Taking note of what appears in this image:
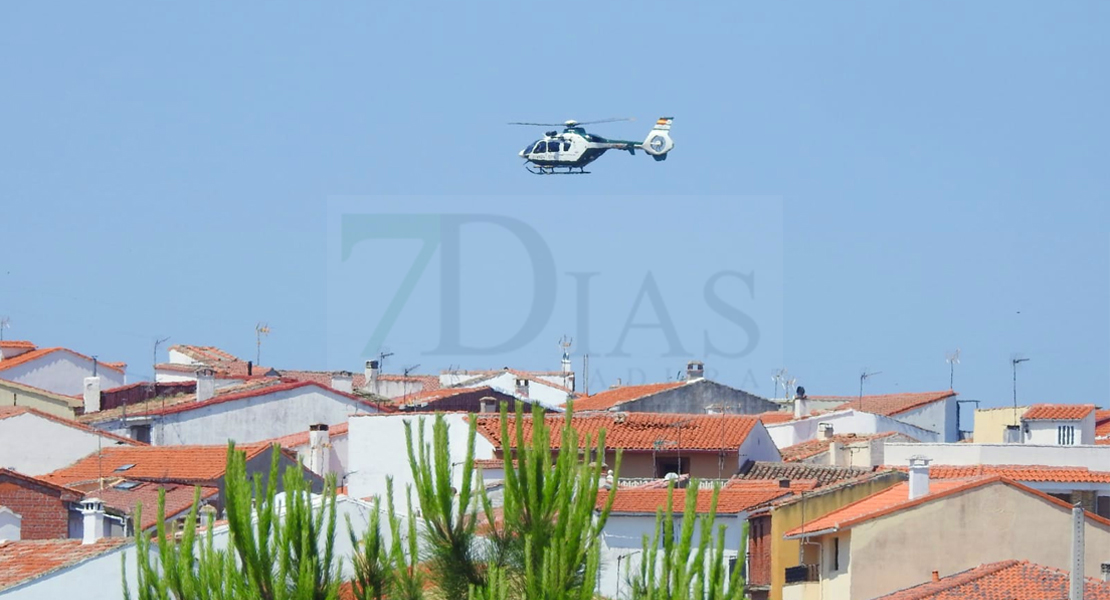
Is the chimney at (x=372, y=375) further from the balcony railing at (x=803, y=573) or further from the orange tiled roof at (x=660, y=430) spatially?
the balcony railing at (x=803, y=573)

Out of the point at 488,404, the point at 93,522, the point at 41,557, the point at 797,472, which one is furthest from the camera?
the point at 488,404

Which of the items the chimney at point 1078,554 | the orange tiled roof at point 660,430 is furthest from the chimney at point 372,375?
the chimney at point 1078,554

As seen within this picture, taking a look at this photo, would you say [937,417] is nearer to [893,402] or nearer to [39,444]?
[893,402]

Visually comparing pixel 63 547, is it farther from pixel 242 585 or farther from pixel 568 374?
pixel 568 374

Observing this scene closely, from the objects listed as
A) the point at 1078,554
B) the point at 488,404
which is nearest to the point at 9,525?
the point at 1078,554

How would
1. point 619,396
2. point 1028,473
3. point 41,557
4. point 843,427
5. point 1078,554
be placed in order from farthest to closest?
1. point 619,396
2. point 843,427
3. point 1028,473
4. point 41,557
5. point 1078,554

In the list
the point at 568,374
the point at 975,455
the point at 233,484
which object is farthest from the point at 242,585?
the point at 568,374
